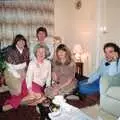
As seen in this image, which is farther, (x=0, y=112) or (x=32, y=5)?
(x=32, y=5)

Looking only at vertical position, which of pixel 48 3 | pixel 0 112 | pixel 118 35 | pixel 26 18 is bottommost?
pixel 0 112

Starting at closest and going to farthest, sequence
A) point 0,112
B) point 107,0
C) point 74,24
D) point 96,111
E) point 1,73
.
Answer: point 96,111
point 0,112
point 1,73
point 107,0
point 74,24

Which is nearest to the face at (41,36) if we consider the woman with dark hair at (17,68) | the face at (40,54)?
the woman with dark hair at (17,68)

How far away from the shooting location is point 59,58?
359 centimetres

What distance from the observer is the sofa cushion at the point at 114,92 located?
2.68m

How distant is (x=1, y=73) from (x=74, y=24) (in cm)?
223

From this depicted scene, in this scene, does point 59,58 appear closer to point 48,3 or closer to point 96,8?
point 96,8

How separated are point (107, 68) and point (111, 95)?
661 mm

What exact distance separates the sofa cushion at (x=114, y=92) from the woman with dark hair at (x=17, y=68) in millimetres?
1261

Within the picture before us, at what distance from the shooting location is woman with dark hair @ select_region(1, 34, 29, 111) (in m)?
3.51

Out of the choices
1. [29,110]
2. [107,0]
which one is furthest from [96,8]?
[29,110]

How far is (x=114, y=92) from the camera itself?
2729mm

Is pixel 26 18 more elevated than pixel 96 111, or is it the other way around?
pixel 26 18

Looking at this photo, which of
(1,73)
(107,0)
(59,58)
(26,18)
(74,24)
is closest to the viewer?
(59,58)
